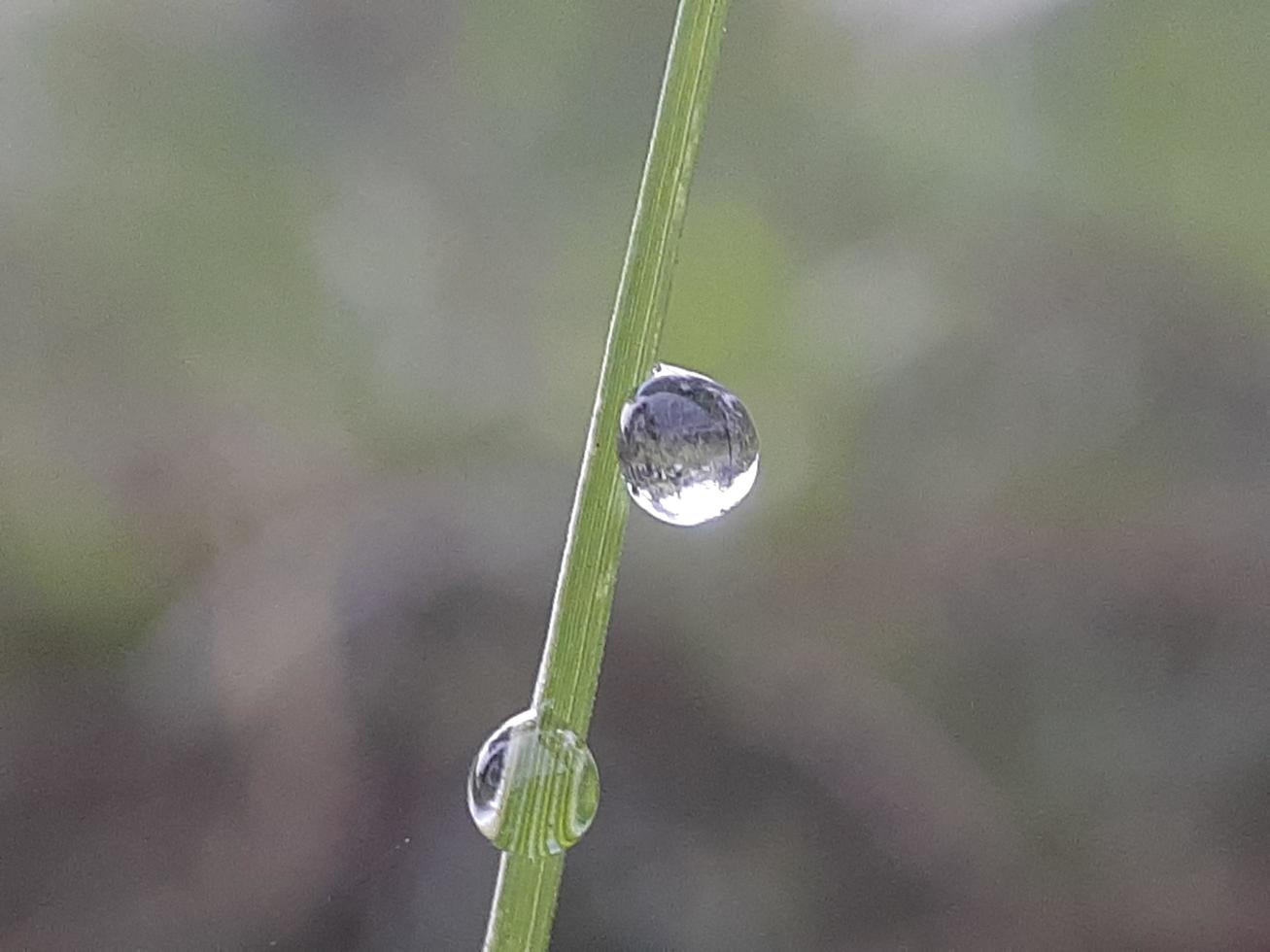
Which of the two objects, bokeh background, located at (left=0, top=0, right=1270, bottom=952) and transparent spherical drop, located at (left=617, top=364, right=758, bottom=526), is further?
bokeh background, located at (left=0, top=0, right=1270, bottom=952)

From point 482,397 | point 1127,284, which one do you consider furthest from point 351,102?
point 1127,284

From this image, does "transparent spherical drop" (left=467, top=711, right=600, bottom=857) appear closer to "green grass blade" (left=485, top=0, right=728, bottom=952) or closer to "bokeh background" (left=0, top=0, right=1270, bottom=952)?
"green grass blade" (left=485, top=0, right=728, bottom=952)

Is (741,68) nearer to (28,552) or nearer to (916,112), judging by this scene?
(916,112)

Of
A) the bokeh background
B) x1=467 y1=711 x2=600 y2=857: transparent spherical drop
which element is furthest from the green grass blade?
the bokeh background

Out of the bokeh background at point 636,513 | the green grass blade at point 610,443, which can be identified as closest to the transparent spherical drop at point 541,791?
the green grass blade at point 610,443

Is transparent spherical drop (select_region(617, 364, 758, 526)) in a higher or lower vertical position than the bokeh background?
higher

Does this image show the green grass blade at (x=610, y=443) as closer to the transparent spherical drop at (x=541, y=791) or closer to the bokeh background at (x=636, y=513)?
the transparent spherical drop at (x=541, y=791)
